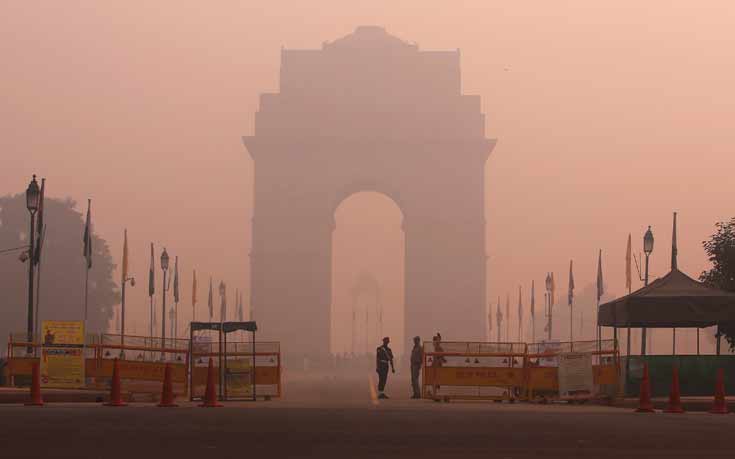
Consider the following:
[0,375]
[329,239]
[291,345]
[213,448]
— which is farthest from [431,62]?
[213,448]

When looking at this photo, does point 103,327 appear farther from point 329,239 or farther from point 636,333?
point 636,333

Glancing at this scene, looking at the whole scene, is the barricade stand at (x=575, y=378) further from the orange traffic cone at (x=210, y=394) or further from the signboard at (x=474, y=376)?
the orange traffic cone at (x=210, y=394)

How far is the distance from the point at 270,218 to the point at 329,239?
12.3ft

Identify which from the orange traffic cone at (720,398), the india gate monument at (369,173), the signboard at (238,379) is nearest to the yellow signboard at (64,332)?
the signboard at (238,379)

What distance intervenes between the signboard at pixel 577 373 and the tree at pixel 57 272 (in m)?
62.3

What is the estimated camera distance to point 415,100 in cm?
9550

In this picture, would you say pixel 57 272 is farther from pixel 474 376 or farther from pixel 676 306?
pixel 676 306

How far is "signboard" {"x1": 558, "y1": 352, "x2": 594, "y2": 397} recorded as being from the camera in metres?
30.8

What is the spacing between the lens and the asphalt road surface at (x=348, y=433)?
1529 centimetres

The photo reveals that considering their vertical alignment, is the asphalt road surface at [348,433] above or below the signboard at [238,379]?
below

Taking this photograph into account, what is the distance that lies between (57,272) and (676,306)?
68295 millimetres

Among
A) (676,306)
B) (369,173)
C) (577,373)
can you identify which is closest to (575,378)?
(577,373)

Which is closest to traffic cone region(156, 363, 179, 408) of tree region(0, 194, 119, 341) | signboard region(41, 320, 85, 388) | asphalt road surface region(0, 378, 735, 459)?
asphalt road surface region(0, 378, 735, 459)

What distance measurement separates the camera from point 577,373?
101 feet
